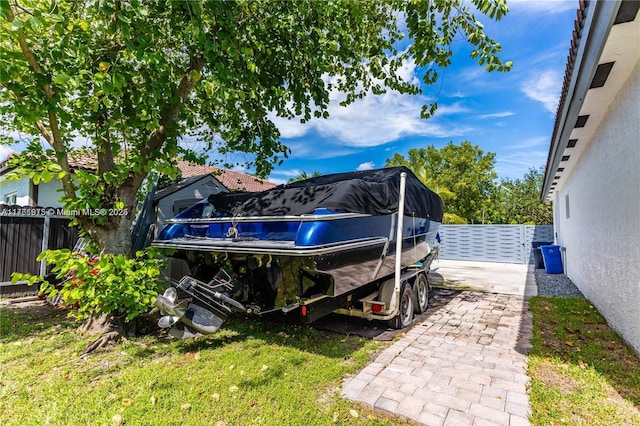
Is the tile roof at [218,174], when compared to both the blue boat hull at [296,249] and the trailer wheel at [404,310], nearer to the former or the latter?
the blue boat hull at [296,249]

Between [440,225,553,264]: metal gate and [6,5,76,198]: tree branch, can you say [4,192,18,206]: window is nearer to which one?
[6,5,76,198]: tree branch

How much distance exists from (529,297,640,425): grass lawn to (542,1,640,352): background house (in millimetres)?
294

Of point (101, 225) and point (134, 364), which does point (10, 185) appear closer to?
point (101, 225)

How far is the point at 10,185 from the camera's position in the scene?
12.2 m

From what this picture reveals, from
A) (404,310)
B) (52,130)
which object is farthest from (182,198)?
(404,310)

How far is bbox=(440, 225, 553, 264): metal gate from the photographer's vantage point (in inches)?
622

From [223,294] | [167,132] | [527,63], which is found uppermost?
[527,63]

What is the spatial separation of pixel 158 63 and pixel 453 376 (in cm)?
498

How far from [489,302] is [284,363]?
5675 millimetres

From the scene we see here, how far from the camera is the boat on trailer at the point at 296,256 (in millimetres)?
3885

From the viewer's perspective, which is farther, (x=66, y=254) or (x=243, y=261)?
(x=243, y=261)

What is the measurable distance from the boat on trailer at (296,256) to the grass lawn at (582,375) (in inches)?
76.7

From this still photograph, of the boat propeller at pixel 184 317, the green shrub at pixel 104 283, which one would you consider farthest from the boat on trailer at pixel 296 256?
the green shrub at pixel 104 283

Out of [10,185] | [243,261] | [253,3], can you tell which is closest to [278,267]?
[243,261]
